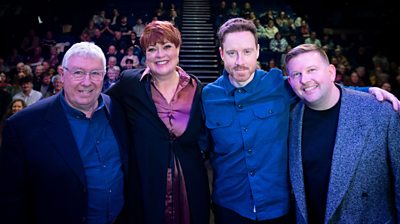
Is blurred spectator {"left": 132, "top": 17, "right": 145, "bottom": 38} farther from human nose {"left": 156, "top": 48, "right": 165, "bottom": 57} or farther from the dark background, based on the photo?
human nose {"left": 156, "top": 48, "right": 165, "bottom": 57}

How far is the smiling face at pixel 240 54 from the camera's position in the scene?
173 centimetres

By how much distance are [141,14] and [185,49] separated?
270cm

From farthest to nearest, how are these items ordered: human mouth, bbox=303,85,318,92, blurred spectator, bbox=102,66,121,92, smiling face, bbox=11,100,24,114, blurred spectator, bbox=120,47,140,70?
blurred spectator, bbox=120,47,140,70, blurred spectator, bbox=102,66,121,92, smiling face, bbox=11,100,24,114, human mouth, bbox=303,85,318,92

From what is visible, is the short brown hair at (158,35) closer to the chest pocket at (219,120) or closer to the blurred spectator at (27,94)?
the chest pocket at (219,120)

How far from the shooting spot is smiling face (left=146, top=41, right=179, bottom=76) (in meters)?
1.83

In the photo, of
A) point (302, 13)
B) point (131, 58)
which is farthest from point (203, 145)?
point (302, 13)

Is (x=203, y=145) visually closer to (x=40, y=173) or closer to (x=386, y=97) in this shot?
(x=40, y=173)

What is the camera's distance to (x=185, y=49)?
9.65 metres

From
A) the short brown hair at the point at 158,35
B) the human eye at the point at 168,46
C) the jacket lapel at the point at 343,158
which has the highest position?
the short brown hair at the point at 158,35

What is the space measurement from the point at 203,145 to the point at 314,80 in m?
0.74

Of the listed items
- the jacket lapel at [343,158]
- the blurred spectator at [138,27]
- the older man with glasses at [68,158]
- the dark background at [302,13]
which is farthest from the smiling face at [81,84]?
the dark background at [302,13]

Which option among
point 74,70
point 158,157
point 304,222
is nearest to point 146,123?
point 158,157

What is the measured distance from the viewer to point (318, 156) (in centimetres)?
163

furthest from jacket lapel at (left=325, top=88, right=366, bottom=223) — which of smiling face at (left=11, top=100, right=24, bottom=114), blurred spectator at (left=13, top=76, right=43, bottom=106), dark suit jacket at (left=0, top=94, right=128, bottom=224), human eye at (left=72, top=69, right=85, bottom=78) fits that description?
blurred spectator at (left=13, top=76, right=43, bottom=106)
